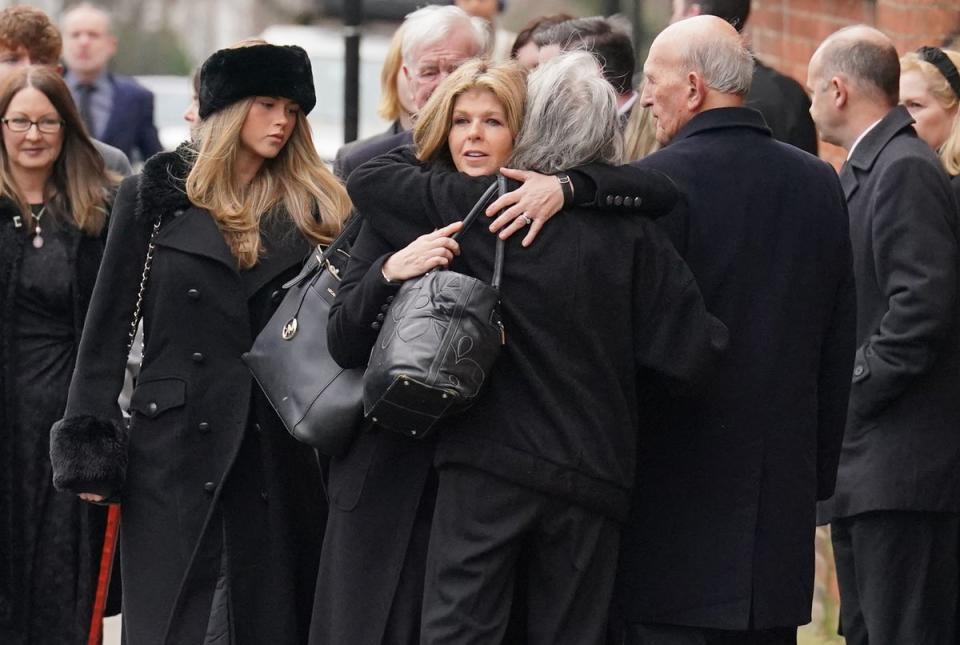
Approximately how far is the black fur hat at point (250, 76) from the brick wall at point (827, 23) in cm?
291

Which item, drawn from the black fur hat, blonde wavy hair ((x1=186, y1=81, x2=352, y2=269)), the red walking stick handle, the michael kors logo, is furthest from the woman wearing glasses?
the michael kors logo

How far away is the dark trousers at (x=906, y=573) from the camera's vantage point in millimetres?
5719

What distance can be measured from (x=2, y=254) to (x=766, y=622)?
2.63 meters

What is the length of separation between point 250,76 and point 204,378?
2.65 ft

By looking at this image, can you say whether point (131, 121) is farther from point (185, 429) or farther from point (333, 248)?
point (333, 248)

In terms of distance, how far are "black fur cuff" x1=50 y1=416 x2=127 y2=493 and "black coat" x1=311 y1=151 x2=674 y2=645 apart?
0.86m

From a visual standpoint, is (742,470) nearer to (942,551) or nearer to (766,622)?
(766,622)

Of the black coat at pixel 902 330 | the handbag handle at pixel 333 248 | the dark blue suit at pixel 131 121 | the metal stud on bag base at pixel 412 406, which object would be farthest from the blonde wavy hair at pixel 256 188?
the dark blue suit at pixel 131 121

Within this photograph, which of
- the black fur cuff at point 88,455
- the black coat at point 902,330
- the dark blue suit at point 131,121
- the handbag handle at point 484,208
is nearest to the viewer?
the handbag handle at point 484,208

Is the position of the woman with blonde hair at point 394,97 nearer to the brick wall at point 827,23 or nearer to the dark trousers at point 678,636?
the brick wall at point 827,23

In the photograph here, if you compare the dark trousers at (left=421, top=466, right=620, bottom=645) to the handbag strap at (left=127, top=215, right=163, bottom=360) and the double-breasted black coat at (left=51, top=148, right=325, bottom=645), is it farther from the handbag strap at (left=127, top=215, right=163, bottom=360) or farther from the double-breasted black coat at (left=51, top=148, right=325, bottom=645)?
the handbag strap at (left=127, top=215, right=163, bottom=360)

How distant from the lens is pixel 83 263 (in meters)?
5.96

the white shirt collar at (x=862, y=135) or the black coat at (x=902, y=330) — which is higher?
the white shirt collar at (x=862, y=135)

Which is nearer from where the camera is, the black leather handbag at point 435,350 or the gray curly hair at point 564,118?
the black leather handbag at point 435,350
